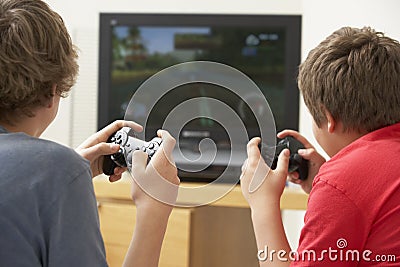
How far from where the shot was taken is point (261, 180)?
1.18 m

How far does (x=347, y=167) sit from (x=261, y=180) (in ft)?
0.72

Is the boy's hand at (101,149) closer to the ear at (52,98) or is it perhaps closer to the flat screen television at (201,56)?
the ear at (52,98)

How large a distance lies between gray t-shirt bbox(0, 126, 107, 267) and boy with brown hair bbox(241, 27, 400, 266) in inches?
13.7

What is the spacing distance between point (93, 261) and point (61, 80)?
0.28 meters

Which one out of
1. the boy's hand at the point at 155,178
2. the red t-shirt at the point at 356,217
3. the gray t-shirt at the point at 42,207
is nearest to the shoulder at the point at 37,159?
the gray t-shirt at the point at 42,207

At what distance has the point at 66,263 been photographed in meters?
0.86

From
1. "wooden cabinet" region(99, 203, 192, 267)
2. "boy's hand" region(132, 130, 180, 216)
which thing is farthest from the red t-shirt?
"wooden cabinet" region(99, 203, 192, 267)

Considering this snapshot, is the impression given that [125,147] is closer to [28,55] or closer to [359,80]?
[28,55]

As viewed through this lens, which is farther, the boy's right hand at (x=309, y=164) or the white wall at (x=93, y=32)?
the white wall at (x=93, y=32)

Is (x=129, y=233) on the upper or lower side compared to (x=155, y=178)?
lower

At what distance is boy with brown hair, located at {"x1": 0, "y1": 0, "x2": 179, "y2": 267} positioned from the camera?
0.85 meters

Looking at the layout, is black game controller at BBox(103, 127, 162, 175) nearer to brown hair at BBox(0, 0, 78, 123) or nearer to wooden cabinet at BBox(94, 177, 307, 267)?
brown hair at BBox(0, 0, 78, 123)

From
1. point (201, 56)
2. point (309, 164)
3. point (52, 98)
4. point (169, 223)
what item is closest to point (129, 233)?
point (169, 223)

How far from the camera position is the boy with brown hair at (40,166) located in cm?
85
